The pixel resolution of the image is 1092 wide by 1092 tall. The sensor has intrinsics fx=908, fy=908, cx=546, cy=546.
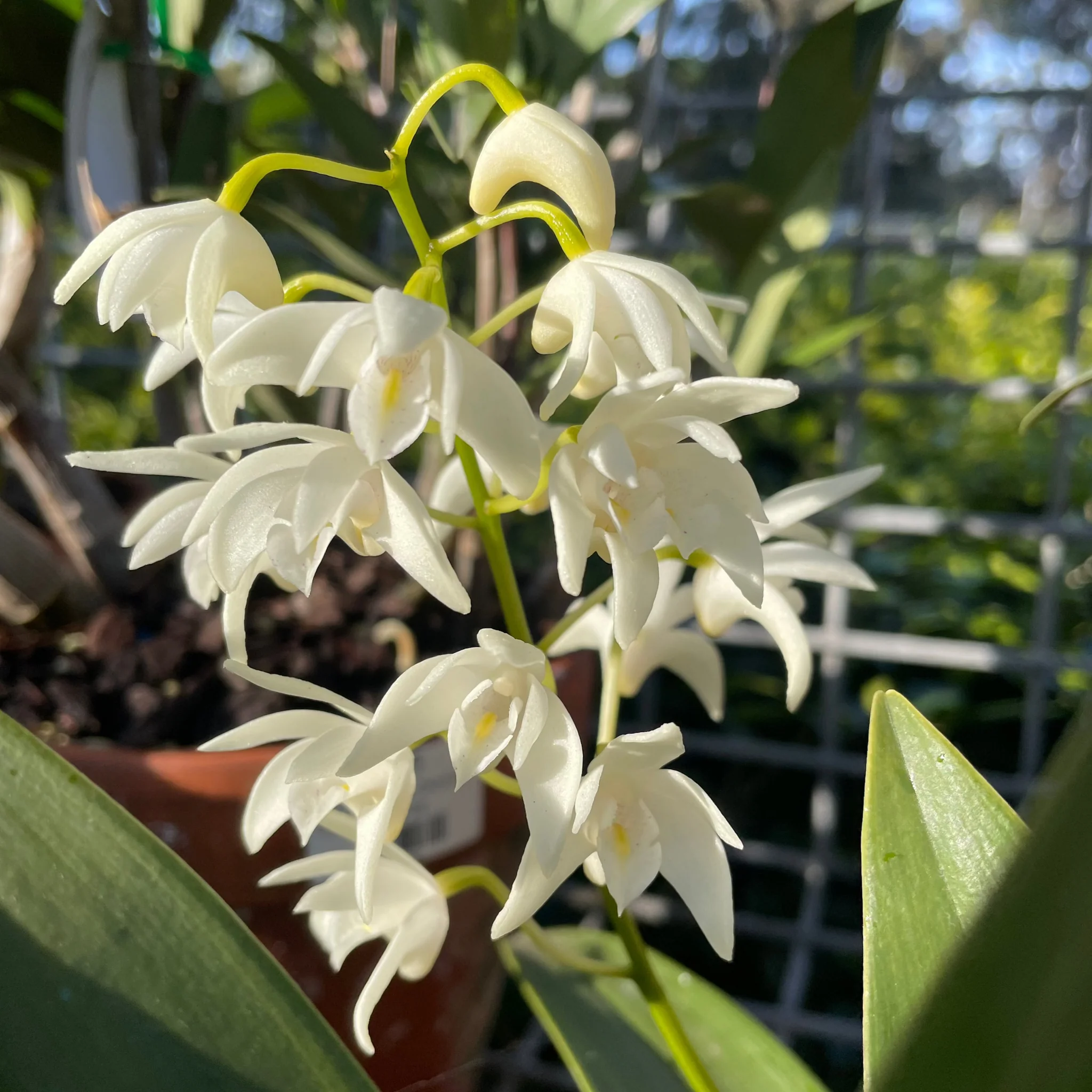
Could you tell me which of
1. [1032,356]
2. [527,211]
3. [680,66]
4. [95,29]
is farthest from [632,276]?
[680,66]

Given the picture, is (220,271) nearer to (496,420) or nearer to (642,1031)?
(496,420)

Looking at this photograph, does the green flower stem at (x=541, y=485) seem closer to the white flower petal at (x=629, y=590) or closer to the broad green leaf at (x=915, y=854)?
the white flower petal at (x=629, y=590)

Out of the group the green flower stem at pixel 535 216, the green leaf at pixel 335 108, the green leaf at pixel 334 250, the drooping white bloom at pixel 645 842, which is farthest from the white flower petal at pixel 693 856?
the green leaf at pixel 335 108

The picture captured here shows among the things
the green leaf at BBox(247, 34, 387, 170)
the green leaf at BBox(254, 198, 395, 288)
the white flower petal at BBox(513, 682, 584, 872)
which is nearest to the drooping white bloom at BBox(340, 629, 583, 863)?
the white flower petal at BBox(513, 682, 584, 872)

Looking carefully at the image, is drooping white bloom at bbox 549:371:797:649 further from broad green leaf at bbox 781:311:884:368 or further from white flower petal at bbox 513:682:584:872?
broad green leaf at bbox 781:311:884:368

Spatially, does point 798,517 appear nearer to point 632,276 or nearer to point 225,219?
point 632,276
